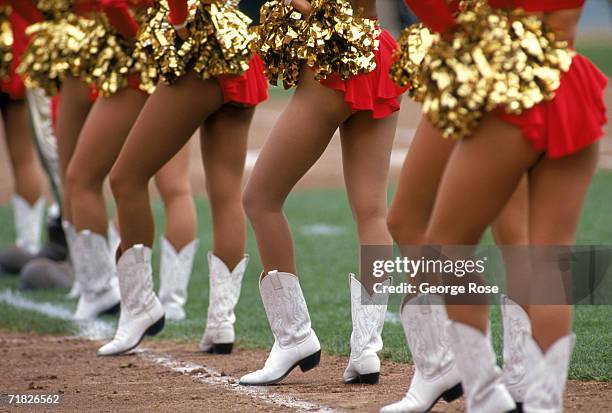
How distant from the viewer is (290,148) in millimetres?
4059

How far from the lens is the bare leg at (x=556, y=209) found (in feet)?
10.2

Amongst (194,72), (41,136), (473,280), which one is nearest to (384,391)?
(473,280)

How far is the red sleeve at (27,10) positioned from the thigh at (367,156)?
2.81 metres

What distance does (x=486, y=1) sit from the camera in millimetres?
3459

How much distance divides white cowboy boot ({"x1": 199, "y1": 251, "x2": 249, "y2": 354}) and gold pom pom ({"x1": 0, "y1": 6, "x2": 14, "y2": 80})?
266cm

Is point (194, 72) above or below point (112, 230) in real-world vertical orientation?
above

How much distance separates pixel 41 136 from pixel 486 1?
4.55m

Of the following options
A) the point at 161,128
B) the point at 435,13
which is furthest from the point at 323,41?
the point at 161,128

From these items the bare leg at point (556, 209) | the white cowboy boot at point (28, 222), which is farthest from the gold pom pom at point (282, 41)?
the white cowboy boot at point (28, 222)

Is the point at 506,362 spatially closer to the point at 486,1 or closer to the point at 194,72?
the point at 486,1

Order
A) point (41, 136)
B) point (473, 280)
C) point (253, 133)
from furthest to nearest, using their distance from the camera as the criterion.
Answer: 1. point (253, 133)
2. point (41, 136)
3. point (473, 280)

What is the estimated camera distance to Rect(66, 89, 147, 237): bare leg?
16.8 ft

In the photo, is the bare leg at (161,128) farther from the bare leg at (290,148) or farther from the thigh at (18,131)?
the thigh at (18,131)

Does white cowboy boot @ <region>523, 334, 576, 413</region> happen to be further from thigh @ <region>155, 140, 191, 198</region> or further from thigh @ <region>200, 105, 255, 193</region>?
thigh @ <region>155, 140, 191, 198</region>
